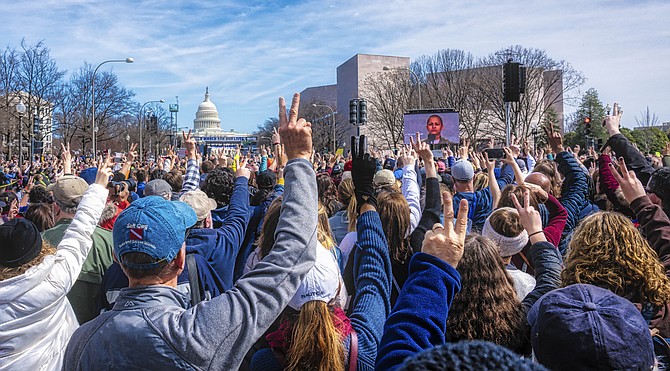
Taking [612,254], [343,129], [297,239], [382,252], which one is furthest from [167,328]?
[343,129]

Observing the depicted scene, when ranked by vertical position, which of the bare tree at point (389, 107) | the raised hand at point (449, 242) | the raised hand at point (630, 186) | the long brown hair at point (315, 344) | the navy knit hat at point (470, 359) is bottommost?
the long brown hair at point (315, 344)

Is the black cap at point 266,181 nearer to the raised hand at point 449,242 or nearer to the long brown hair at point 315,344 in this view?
the long brown hair at point 315,344

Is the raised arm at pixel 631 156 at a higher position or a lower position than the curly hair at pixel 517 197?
higher

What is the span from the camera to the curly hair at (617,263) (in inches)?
112

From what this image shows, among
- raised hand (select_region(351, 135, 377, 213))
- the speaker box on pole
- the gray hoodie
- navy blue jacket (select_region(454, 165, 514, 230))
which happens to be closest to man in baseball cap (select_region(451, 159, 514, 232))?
A: navy blue jacket (select_region(454, 165, 514, 230))

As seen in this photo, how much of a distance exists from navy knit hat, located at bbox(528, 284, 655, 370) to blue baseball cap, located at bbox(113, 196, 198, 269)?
4.43 feet

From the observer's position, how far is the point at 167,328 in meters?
1.94

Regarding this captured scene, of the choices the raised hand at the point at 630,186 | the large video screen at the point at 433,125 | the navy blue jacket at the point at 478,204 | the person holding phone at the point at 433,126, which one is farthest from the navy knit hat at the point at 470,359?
the person holding phone at the point at 433,126

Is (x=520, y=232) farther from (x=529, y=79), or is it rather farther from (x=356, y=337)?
(x=529, y=79)

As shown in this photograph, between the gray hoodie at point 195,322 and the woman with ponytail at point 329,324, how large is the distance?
0.46 m

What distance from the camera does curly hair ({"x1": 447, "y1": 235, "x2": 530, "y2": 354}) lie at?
261cm

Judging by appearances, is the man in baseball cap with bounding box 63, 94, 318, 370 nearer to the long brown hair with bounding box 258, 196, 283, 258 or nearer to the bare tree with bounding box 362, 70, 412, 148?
the long brown hair with bounding box 258, 196, 283, 258

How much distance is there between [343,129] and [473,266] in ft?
242

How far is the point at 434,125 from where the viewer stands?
98.9 feet
